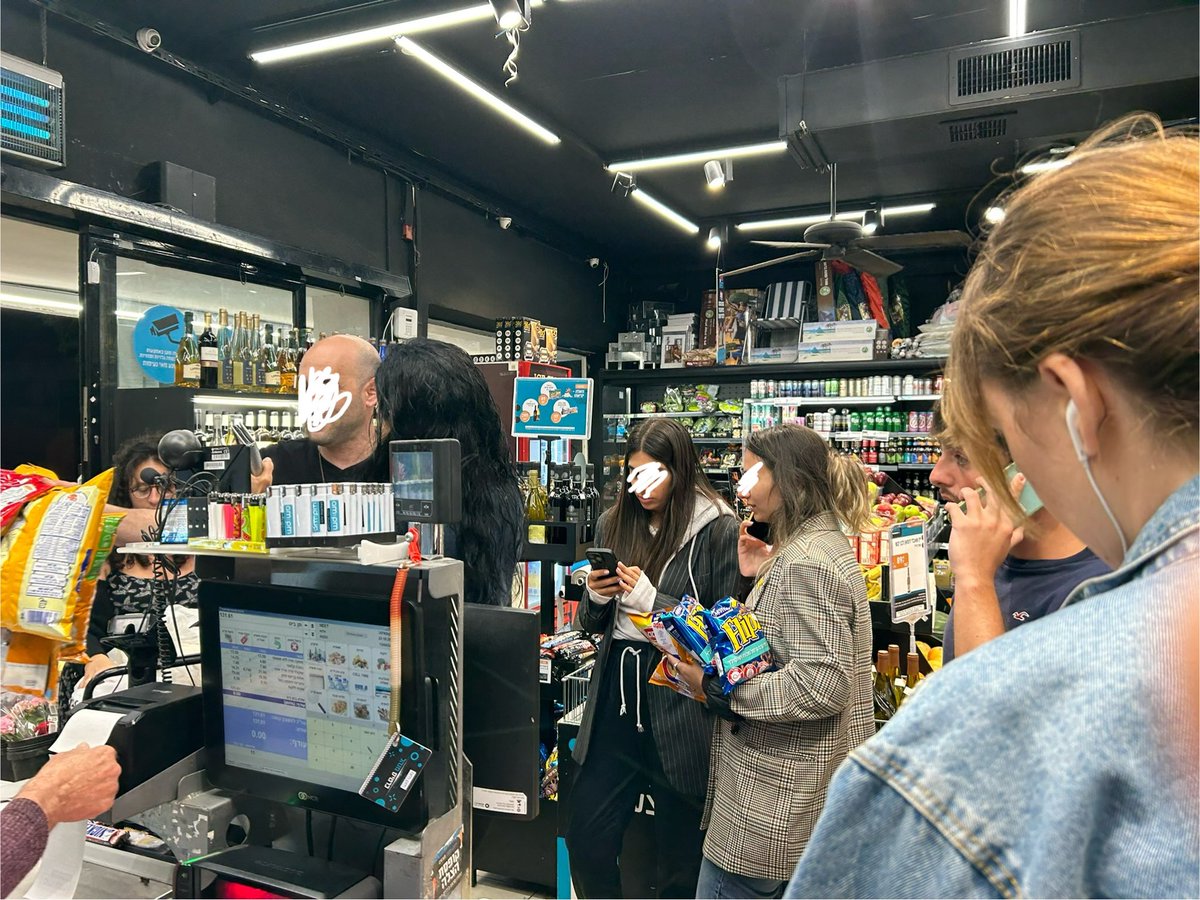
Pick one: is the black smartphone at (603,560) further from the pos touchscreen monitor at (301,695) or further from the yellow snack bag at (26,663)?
the yellow snack bag at (26,663)

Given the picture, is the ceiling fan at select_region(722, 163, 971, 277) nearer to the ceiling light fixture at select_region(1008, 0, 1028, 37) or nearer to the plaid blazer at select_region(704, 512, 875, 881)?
the ceiling light fixture at select_region(1008, 0, 1028, 37)

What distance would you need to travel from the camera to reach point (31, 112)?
3.48 meters

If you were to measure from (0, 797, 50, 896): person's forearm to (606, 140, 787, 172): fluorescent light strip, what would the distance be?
18.8ft

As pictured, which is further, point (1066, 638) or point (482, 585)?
point (482, 585)

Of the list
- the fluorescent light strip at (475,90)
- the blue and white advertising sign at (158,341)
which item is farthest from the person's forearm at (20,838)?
the fluorescent light strip at (475,90)

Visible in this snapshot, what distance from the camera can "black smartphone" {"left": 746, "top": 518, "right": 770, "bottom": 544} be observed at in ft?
8.36

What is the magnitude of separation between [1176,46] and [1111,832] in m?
4.77

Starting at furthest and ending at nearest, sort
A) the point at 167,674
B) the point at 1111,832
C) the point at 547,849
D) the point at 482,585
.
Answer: the point at 547,849, the point at 482,585, the point at 167,674, the point at 1111,832

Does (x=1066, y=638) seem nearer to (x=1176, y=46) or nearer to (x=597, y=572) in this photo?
(x=597, y=572)

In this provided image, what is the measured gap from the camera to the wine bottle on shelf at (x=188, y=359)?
12.7 feet

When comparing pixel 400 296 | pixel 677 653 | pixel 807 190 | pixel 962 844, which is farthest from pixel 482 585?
pixel 807 190

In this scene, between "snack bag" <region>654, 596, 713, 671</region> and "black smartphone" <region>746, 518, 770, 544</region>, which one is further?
"black smartphone" <region>746, 518, 770, 544</region>

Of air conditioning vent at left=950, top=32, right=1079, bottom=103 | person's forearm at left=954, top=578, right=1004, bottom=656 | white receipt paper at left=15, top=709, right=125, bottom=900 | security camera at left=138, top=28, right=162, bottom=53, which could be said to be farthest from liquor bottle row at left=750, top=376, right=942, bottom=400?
white receipt paper at left=15, top=709, right=125, bottom=900

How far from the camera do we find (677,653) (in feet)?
6.82
